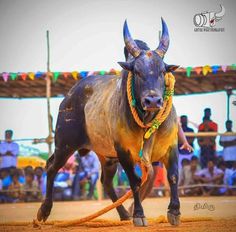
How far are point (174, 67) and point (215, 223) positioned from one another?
6.35ft

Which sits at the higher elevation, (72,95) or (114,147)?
(72,95)

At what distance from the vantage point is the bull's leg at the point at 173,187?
7125mm

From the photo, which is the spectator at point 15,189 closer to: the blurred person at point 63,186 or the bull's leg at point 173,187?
the blurred person at point 63,186

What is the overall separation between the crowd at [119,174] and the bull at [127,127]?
5492 mm

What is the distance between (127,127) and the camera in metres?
7.38

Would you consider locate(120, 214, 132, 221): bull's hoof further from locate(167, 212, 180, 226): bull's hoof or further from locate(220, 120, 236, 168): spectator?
locate(220, 120, 236, 168): spectator

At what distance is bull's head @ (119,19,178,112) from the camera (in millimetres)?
6691

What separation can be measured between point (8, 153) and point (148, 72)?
9164mm

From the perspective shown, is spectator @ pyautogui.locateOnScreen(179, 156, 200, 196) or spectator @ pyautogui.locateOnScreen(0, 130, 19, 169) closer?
spectator @ pyautogui.locateOnScreen(179, 156, 200, 196)

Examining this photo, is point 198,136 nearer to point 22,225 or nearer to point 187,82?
point 187,82

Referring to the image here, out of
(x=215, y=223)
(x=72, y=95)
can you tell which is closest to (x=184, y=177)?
(x=72, y=95)

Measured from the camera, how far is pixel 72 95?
9414mm

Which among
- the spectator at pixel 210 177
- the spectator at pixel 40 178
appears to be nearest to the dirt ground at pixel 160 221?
the spectator at pixel 210 177
